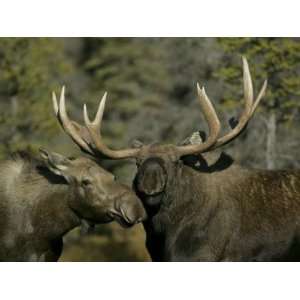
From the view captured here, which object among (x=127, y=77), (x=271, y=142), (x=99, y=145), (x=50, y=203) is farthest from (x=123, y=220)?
(x=127, y=77)

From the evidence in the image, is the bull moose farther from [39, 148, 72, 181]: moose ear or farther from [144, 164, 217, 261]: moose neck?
[39, 148, 72, 181]: moose ear

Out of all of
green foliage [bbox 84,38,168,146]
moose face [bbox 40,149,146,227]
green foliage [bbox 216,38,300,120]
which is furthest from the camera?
green foliage [bbox 84,38,168,146]

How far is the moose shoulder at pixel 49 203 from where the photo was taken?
41.6ft

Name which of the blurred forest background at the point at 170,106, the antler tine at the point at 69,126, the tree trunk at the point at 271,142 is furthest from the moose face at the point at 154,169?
the tree trunk at the point at 271,142

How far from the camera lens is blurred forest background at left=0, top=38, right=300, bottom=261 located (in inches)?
850

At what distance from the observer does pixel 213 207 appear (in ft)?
44.4

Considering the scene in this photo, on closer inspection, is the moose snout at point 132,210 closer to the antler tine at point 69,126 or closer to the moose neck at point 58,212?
the moose neck at point 58,212

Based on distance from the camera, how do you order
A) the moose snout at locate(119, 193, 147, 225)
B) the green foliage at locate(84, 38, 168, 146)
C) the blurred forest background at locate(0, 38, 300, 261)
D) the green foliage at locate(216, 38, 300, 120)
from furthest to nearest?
the green foliage at locate(84, 38, 168, 146), the blurred forest background at locate(0, 38, 300, 261), the green foliage at locate(216, 38, 300, 120), the moose snout at locate(119, 193, 147, 225)

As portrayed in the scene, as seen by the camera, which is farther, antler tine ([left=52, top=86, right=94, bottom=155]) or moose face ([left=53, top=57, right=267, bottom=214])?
antler tine ([left=52, top=86, right=94, bottom=155])

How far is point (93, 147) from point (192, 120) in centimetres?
1208

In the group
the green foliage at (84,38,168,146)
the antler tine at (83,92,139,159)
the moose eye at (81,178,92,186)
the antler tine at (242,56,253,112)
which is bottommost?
the moose eye at (81,178,92,186)

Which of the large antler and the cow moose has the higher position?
the large antler

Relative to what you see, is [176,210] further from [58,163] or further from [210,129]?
[58,163]

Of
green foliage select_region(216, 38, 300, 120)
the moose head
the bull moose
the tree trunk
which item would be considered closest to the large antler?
the bull moose
